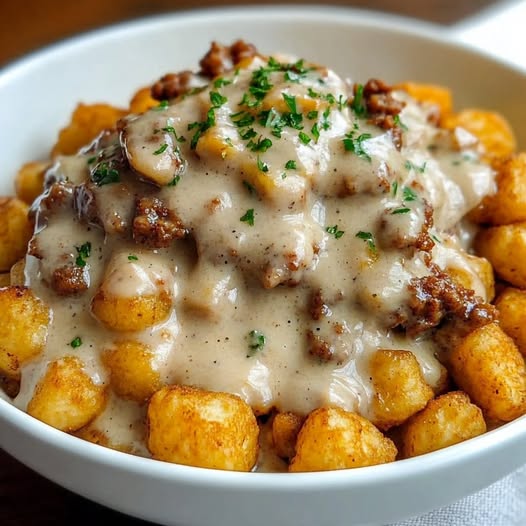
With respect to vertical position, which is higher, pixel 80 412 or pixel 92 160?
pixel 92 160

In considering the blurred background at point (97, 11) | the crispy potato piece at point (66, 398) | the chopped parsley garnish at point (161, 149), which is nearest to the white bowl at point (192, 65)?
the crispy potato piece at point (66, 398)

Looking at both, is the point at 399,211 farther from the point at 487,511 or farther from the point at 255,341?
the point at 487,511

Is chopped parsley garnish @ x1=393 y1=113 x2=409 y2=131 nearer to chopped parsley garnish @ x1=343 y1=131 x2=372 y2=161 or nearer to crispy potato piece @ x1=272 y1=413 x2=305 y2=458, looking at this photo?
chopped parsley garnish @ x1=343 y1=131 x2=372 y2=161

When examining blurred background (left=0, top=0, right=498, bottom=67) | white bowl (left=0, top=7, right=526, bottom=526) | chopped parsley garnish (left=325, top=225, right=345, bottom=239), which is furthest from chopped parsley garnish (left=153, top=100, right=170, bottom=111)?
blurred background (left=0, top=0, right=498, bottom=67)

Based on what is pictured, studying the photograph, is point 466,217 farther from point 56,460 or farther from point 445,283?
point 56,460

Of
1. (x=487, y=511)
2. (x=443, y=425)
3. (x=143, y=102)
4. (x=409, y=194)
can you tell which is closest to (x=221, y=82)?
(x=143, y=102)

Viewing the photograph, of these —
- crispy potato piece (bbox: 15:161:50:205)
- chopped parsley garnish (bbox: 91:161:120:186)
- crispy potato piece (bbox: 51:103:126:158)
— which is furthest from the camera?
crispy potato piece (bbox: 51:103:126:158)

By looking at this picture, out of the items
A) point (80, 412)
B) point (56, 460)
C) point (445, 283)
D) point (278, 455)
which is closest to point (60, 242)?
point (80, 412)
